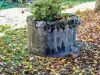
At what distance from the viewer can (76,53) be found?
6.66 metres

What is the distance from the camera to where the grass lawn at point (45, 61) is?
5.75 m

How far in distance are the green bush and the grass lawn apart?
36.7 inches

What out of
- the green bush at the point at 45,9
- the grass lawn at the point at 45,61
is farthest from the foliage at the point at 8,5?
the green bush at the point at 45,9

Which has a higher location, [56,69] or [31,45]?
[31,45]

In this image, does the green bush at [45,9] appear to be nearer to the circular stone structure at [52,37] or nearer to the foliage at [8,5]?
the circular stone structure at [52,37]

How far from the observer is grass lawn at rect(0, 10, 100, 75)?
575 centimetres

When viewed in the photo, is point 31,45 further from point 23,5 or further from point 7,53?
point 23,5

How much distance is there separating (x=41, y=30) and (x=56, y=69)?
1029 mm

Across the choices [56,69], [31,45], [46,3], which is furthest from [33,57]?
[46,3]

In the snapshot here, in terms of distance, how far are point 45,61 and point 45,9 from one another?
3.83 feet

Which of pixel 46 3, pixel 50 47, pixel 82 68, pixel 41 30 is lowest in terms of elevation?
pixel 82 68

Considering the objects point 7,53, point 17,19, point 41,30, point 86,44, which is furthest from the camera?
point 17,19

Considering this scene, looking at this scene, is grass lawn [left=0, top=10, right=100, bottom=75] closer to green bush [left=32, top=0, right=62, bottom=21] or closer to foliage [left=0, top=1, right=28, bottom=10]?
green bush [left=32, top=0, right=62, bottom=21]

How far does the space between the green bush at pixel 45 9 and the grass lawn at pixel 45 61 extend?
932 mm
